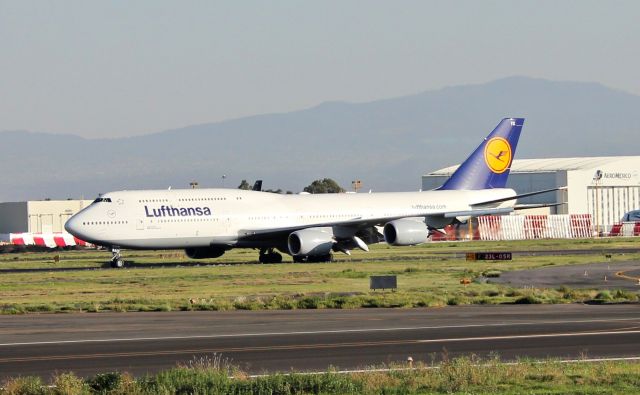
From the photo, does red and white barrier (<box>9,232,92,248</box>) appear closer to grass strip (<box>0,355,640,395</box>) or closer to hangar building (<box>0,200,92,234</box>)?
Answer: hangar building (<box>0,200,92,234</box>)

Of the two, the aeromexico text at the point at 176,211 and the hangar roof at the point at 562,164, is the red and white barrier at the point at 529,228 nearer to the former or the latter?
the hangar roof at the point at 562,164

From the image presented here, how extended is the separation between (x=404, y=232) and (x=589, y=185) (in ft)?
249

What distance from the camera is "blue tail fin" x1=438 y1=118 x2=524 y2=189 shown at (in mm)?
74938

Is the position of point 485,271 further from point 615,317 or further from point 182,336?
point 182,336

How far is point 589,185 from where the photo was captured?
13638cm

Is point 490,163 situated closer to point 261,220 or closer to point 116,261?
point 261,220

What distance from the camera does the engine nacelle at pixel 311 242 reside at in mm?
63250

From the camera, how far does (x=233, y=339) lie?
27203 millimetres

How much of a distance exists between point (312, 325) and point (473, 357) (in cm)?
870

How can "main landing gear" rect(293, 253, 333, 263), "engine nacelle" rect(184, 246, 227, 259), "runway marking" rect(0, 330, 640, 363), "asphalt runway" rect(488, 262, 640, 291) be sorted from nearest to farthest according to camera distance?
"runway marking" rect(0, 330, 640, 363), "asphalt runway" rect(488, 262, 640, 291), "main landing gear" rect(293, 253, 333, 263), "engine nacelle" rect(184, 246, 227, 259)

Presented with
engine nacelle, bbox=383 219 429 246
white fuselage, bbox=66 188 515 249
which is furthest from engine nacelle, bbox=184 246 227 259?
engine nacelle, bbox=383 219 429 246

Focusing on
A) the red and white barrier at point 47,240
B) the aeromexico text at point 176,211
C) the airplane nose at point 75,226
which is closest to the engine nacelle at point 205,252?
the aeromexico text at point 176,211

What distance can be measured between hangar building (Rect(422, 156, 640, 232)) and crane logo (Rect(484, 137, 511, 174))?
181ft

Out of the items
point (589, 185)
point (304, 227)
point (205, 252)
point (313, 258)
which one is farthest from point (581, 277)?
point (589, 185)
